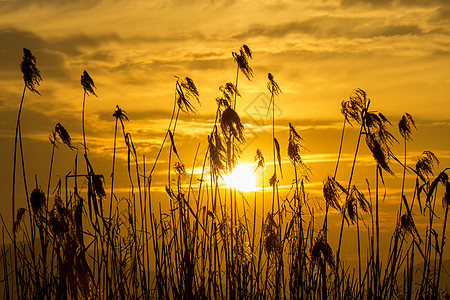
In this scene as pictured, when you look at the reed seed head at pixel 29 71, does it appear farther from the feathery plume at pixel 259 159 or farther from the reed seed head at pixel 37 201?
the feathery plume at pixel 259 159

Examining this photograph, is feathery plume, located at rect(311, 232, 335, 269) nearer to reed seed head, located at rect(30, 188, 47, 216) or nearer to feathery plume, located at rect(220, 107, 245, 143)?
feathery plume, located at rect(220, 107, 245, 143)

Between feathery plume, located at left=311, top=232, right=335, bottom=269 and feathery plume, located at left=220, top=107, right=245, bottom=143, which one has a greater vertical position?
feathery plume, located at left=220, top=107, right=245, bottom=143

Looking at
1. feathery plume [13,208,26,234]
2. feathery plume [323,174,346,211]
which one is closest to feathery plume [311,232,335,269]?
feathery plume [323,174,346,211]

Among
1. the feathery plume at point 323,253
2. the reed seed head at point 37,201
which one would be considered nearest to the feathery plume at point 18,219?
the reed seed head at point 37,201

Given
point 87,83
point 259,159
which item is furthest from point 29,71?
point 259,159

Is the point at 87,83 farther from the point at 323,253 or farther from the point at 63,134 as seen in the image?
the point at 323,253

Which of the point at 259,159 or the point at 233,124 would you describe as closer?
the point at 233,124

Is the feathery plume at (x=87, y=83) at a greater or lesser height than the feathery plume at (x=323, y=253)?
greater

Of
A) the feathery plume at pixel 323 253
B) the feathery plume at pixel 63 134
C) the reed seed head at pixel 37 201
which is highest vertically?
the feathery plume at pixel 63 134

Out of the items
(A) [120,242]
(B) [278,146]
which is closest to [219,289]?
(A) [120,242]

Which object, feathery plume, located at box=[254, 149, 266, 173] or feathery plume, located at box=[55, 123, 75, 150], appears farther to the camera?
feathery plume, located at box=[254, 149, 266, 173]

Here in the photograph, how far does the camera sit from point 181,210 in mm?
Result: 3641

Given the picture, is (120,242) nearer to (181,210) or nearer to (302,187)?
(181,210)

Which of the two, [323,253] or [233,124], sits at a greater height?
[233,124]
